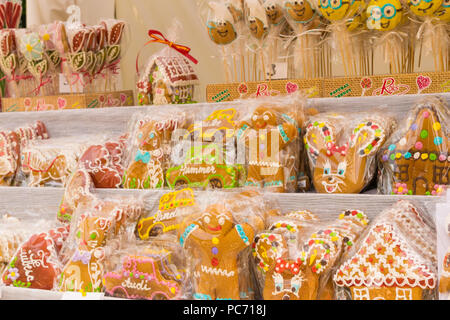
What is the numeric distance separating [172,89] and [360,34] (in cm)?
75

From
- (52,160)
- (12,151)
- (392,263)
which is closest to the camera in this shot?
(392,263)

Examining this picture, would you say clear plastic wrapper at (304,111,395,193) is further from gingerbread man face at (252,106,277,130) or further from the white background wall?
the white background wall

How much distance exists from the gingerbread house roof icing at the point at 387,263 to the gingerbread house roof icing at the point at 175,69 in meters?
1.09

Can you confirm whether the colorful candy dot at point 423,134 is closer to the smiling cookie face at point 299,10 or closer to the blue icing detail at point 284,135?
the blue icing detail at point 284,135

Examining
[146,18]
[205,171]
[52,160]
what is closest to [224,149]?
[205,171]

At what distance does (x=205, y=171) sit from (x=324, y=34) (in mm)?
705

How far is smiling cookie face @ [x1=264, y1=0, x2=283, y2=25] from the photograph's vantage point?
1.95m

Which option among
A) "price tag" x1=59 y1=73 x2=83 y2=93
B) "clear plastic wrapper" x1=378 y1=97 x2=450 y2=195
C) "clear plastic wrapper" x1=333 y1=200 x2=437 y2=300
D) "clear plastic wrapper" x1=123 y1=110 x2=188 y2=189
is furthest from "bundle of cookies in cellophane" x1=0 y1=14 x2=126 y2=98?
"clear plastic wrapper" x1=333 y1=200 x2=437 y2=300

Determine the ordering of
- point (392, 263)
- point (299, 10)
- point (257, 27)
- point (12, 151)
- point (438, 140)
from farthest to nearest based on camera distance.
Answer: point (12, 151)
point (257, 27)
point (299, 10)
point (438, 140)
point (392, 263)

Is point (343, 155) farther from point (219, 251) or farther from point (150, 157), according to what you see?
point (150, 157)

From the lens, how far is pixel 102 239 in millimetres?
1627

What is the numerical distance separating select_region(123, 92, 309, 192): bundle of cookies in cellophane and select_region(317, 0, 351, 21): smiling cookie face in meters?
0.30

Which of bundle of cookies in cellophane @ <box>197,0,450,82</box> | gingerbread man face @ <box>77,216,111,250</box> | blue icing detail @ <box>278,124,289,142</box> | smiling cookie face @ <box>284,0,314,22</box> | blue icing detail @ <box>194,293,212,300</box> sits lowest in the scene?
blue icing detail @ <box>194,293,212,300</box>

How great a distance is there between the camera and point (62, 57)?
2410 mm
